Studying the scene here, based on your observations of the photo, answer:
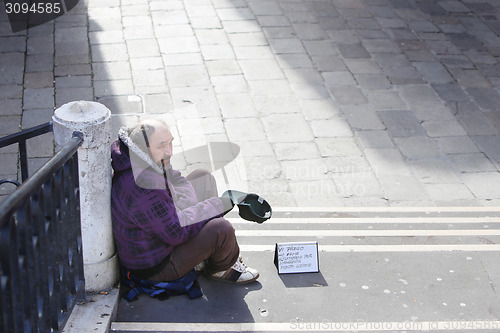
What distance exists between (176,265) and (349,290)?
3.69 ft

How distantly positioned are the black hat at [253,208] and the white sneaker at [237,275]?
30cm

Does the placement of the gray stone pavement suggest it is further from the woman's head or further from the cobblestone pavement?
the woman's head

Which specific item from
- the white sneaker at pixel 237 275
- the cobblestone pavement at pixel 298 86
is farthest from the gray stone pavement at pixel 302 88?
the white sneaker at pixel 237 275

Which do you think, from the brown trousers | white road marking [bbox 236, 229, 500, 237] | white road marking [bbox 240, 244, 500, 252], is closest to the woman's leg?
the brown trousers

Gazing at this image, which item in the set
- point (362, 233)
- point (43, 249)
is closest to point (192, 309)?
point (43, 249)

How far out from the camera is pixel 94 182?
360cm

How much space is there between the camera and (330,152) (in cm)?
623

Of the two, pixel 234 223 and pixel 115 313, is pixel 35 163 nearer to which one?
pixel 234 223

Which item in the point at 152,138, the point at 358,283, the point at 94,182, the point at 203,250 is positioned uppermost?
the point at 152,138

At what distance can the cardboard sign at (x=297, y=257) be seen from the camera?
4.38 metres

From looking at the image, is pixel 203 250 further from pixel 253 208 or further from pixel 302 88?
pixel 302 88

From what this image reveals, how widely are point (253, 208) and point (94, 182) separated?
3.63 feet

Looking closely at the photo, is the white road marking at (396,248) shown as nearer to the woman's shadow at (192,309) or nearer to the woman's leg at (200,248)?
the woman's shadow at (192,309)

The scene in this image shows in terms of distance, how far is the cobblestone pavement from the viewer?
5938mm
